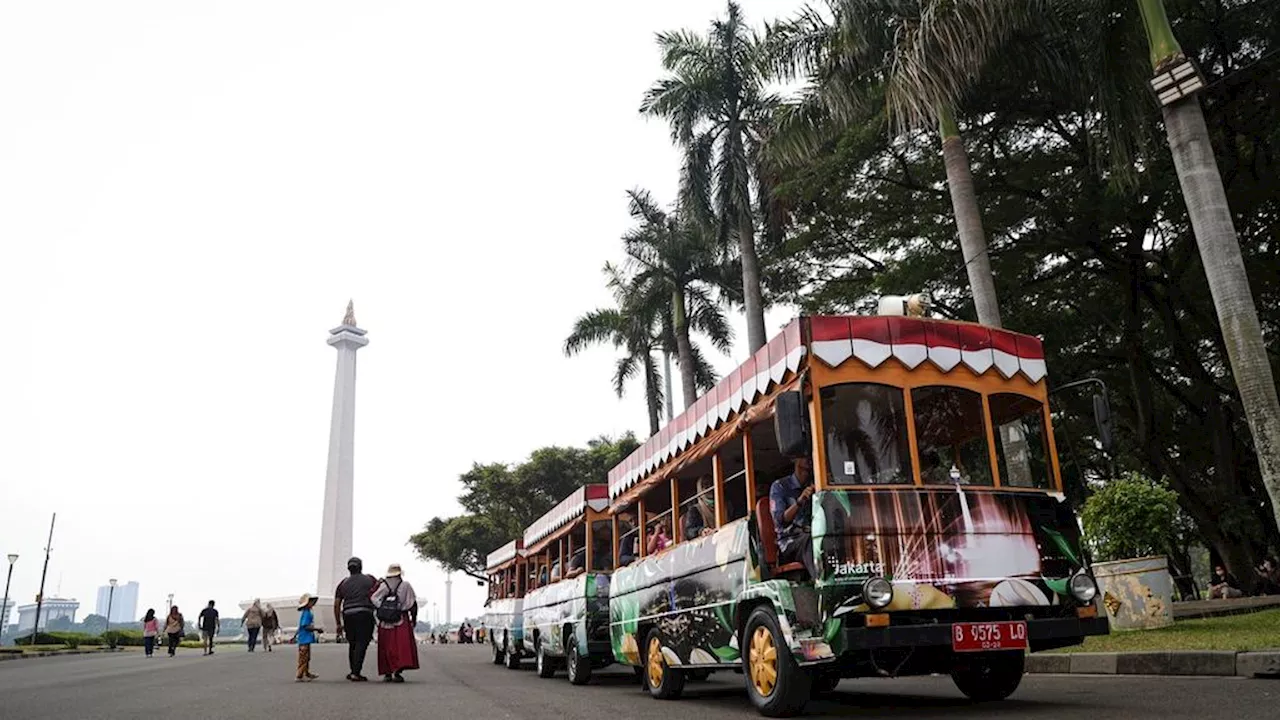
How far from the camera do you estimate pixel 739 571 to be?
7.63 m

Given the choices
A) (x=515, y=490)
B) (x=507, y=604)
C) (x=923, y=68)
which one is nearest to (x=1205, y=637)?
(x=923, y=68)

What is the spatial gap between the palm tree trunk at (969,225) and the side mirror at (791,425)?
852 cm

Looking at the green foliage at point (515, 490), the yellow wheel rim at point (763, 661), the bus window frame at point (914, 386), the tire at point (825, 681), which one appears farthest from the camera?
the green foliage at point (515, 490)

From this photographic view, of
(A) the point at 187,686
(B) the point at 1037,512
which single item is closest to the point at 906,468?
(B) the point at 1037,512

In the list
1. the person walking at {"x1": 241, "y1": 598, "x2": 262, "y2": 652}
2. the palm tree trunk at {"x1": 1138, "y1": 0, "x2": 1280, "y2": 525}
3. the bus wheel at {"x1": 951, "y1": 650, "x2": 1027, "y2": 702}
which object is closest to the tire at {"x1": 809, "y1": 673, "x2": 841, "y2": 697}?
the bus wheel at {"x1": 951, "y1": 650, "x2": 1027, "y2": 702}

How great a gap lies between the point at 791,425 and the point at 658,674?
4484 millimetres

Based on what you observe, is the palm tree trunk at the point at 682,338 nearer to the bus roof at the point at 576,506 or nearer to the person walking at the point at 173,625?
the bus roof at the point at 576,506

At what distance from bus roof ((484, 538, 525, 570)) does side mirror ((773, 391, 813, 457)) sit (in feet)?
42.3

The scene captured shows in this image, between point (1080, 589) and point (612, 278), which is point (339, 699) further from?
point (612, 278)

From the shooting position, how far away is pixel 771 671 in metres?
6.88

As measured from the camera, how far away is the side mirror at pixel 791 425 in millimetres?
6219

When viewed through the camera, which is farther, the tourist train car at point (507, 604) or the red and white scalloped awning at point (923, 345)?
the tourist train car at point (507, 604)

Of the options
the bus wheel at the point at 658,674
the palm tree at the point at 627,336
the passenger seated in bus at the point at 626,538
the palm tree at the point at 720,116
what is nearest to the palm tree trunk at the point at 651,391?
the palm tree at the point at 627,336

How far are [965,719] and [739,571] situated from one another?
6.75 feet
